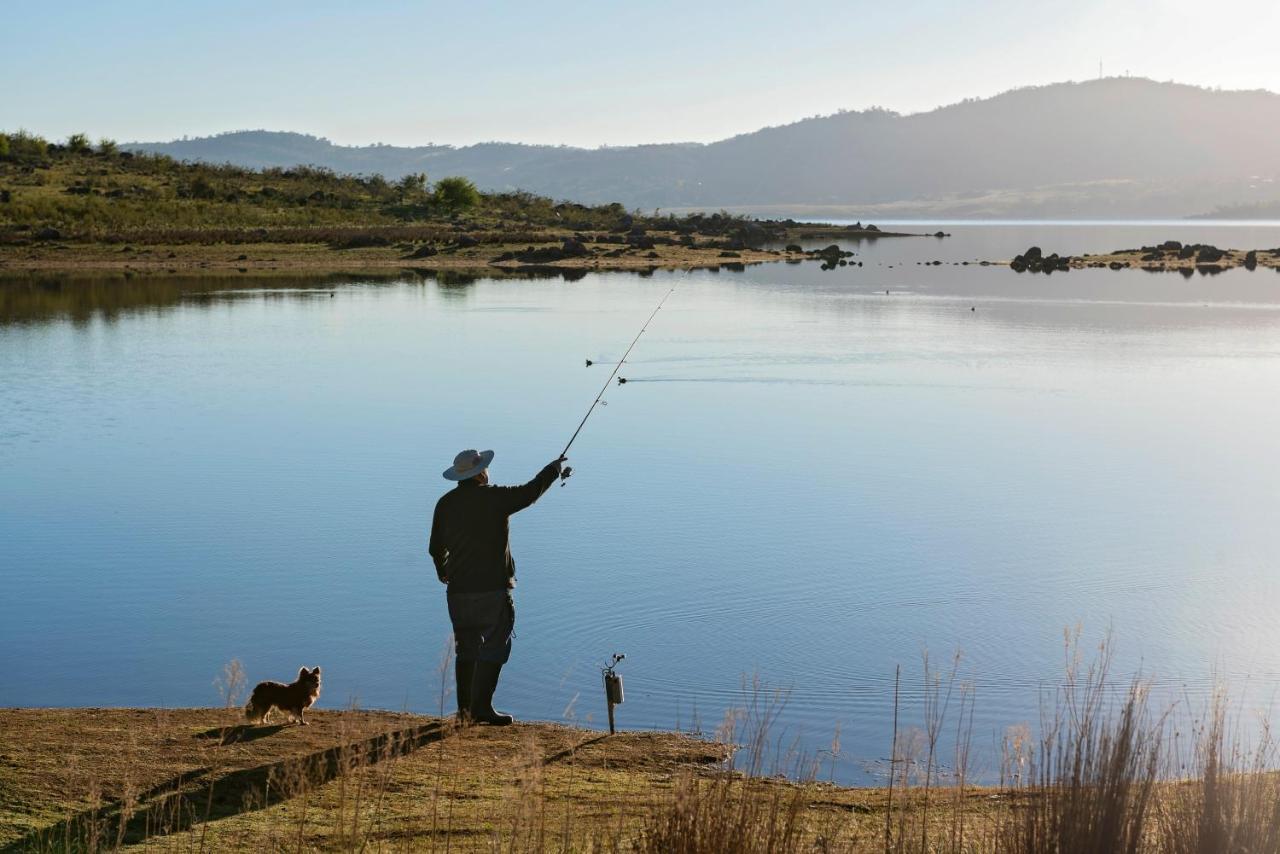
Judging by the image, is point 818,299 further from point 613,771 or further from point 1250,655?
point 613,771

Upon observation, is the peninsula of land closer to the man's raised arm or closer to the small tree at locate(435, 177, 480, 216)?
the small tree at locate(435, 177, 480, 216)

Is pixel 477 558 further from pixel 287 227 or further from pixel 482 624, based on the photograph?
pixel 287 227

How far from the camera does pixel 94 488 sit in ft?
50.4

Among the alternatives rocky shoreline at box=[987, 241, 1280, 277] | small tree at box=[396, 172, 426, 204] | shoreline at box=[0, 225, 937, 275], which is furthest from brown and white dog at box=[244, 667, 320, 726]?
small tree at box=[396, 172, 426, 204]

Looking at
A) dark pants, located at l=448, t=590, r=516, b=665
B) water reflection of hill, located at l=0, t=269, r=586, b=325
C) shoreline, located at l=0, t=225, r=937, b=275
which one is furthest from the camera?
shoreline, located at l=0, t=225, r=937, b=275

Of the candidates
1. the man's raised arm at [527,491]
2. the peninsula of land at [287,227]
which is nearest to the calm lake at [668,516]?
the man's raised arm at [527,491]

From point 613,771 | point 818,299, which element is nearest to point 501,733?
point 613,771

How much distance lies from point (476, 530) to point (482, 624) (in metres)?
0.54

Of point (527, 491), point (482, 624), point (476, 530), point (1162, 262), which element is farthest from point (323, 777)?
point (1162, 262)

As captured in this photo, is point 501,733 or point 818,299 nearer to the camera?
point 501,733

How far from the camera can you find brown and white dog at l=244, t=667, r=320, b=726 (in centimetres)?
751

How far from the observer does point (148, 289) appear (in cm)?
4234

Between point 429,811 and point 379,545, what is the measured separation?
688cm

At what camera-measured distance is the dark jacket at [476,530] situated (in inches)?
294
